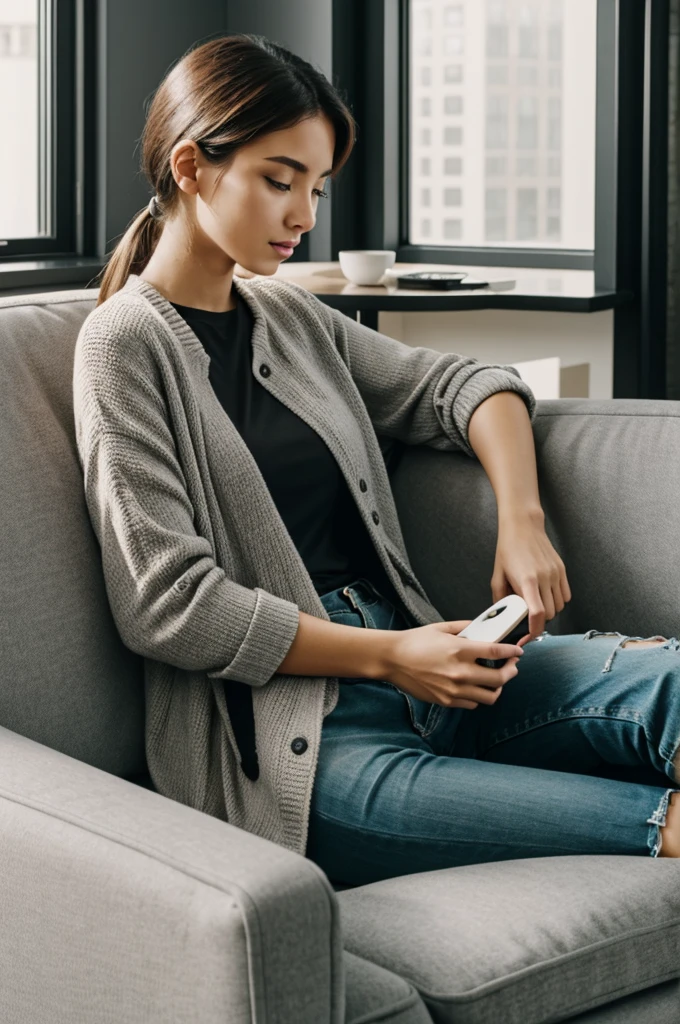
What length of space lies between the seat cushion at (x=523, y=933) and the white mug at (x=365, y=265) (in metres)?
1.57

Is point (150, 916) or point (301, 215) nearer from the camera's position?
point (150, 916)

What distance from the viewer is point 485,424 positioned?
156 centimetres

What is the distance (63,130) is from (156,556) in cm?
197

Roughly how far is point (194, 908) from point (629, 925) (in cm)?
41

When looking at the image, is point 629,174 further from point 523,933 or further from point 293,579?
point 523,933

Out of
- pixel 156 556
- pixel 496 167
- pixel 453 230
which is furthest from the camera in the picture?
pixel 453 230

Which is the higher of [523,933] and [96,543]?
[96,543]

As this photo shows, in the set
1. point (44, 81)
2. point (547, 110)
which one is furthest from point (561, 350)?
point (44, 81)

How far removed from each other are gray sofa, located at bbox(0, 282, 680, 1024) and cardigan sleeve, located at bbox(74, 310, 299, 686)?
0.08 m

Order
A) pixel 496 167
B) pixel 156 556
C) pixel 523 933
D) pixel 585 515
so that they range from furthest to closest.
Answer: pixel 496 167, pixel 585 515, pixel 156 556, pixel 523 933

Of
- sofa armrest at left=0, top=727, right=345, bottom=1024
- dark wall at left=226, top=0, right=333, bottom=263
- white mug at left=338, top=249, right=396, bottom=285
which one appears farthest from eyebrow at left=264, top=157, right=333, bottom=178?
dark wall at left=226, top=0, right=333, bottom=263

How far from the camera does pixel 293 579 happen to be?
1319 mm

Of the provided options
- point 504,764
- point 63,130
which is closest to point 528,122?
point 63,130

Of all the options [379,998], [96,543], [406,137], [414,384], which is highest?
[406,137]
